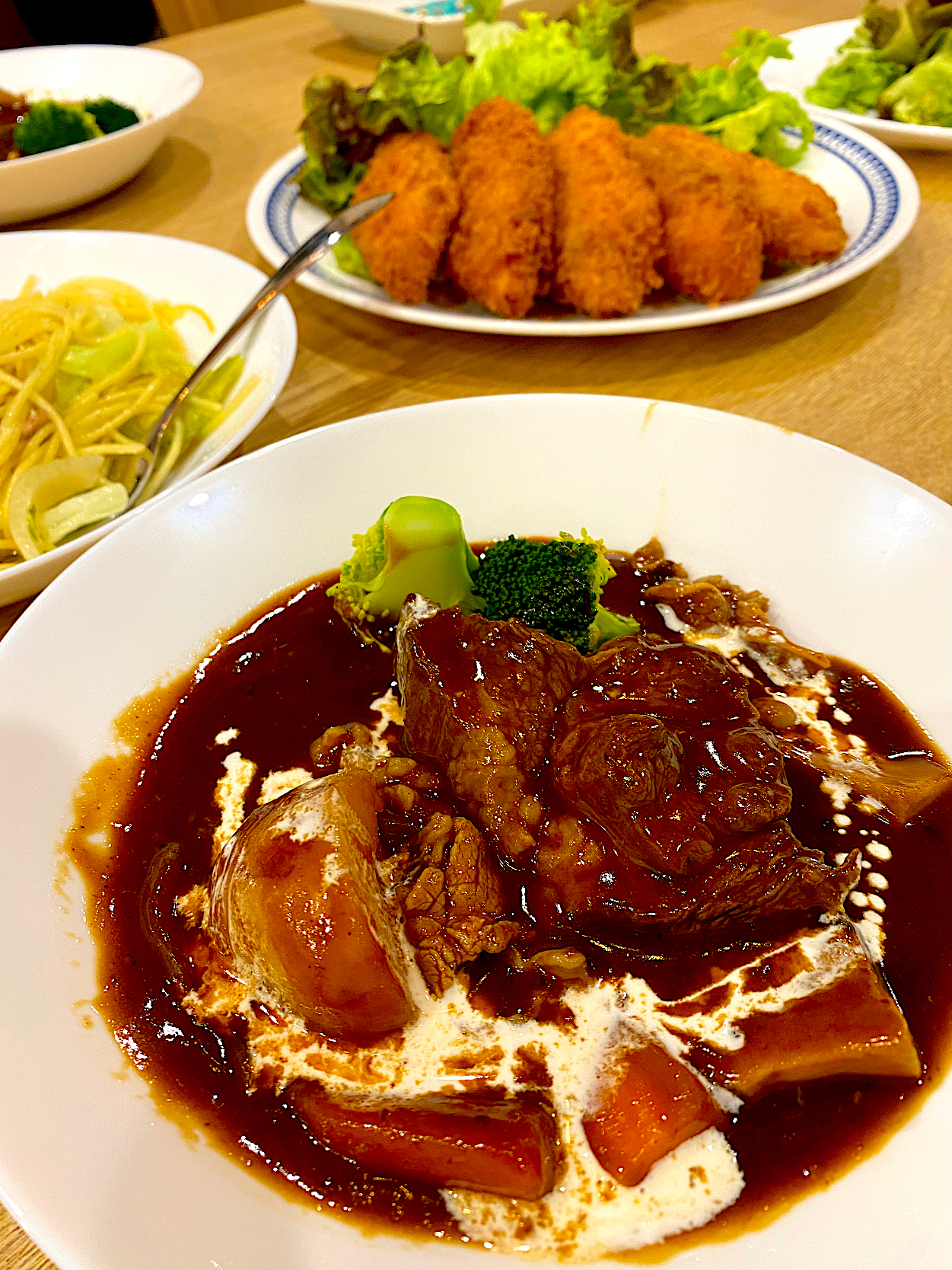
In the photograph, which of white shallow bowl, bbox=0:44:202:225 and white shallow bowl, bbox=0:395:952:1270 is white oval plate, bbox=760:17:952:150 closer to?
white shallow bowl, bbox=0:395:952:1270

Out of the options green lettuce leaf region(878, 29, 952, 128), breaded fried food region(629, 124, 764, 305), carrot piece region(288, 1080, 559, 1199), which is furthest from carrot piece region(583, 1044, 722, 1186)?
green lettuce leaf region(878, 29, 952, 128)

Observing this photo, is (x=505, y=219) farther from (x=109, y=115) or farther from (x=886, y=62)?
(x=886, y=62)

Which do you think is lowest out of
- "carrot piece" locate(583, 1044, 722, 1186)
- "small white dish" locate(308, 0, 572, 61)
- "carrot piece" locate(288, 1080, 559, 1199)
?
"carrot piece" locate(583, 1044, 722, 1186)

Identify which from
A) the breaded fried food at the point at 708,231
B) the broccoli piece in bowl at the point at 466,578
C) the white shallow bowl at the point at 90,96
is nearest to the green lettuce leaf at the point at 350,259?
the breaded fried food at the point at 708,231

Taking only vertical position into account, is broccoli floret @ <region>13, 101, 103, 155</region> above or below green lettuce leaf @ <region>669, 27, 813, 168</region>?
above

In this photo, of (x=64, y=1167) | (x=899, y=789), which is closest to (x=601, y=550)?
(x=899, y=789)

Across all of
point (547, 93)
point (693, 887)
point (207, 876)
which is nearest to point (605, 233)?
point (547, 93)

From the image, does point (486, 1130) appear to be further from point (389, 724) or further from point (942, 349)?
point (942, 349)
